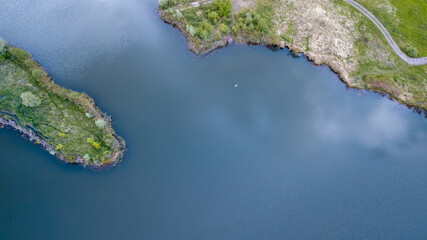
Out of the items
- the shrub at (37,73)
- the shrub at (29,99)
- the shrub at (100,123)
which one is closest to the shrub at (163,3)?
the shrub at (37,73)

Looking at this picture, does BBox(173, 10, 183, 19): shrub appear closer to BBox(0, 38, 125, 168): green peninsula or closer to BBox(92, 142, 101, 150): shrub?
BBox(0, 38, 125, 168): green peninsula

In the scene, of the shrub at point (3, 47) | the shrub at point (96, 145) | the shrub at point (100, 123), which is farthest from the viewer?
the shrub at point (3, 47)

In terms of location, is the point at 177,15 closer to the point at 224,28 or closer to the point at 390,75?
the point at 224,28

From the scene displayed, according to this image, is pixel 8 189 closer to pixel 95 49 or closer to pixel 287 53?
pixel 95 49

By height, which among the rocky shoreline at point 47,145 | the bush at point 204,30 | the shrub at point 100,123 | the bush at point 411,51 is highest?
the bush at point 204,30

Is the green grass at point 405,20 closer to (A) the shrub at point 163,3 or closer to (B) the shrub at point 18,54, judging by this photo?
(A) the shrub at point 163,3

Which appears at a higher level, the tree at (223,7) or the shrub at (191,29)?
the tree at (223,7)

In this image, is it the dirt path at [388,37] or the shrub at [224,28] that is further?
the dirt path at [388,37]

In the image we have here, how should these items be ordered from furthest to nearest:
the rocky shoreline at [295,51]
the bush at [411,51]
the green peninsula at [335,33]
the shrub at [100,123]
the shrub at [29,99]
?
the bush at [411,51] → the green peninsula at [335,33] → the rocky shoreline at [295,51] → the shrub at [29,99] → the shrub at [100,123]
